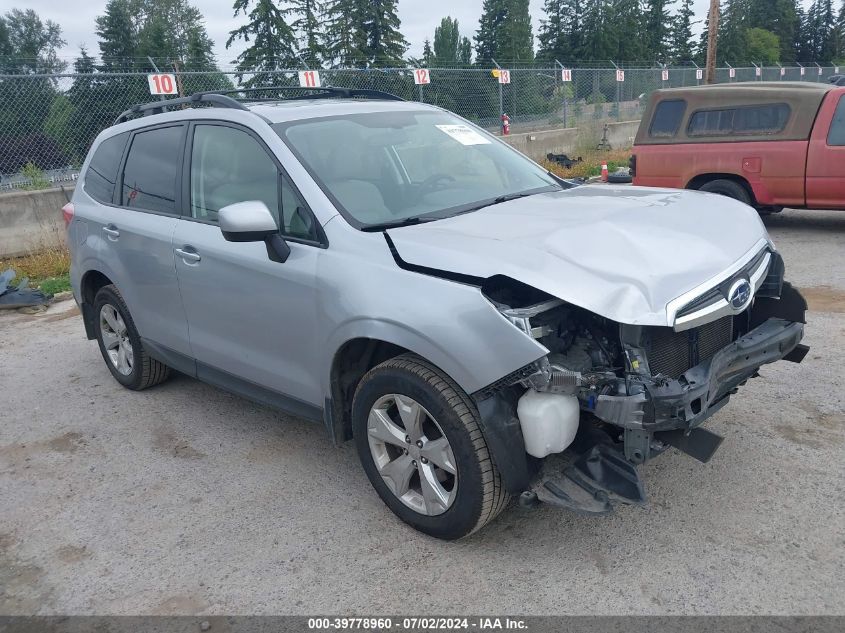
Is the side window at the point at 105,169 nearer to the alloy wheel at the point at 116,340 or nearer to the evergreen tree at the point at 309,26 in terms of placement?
the alloy wheel at the point at 116,340

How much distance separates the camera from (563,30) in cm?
7506

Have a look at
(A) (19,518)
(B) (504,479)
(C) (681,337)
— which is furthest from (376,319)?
(A) (19,518)

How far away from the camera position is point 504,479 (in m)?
2.90

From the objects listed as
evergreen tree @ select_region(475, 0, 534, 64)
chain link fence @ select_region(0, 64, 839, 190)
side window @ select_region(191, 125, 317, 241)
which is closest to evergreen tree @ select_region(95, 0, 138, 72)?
evergreen tree @ select_region(475, 0, 534, 64)

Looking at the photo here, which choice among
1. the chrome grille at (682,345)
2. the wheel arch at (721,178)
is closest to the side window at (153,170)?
the chrome grille at (682,345)

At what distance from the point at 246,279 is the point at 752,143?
7.42 metres

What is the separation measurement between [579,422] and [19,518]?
9.40ft

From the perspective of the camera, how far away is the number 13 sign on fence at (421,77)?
Answer: 15.6m

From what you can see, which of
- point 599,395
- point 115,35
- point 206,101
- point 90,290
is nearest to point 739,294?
point 599,395

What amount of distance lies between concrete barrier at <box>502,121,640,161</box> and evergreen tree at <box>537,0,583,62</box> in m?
57.8

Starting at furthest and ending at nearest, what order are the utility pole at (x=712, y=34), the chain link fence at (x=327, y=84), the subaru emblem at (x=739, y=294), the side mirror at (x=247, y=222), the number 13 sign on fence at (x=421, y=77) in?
the utility pole at (x=712, y=34) < the number 13 sign on fence at (x=421, y=77) < the chain link fence at (x=327, y=84) < the side mirror at (x=247, y=222) < the subaru emblem at (x=739, y=294)

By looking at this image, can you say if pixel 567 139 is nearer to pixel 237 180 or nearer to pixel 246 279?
pixel 237 180

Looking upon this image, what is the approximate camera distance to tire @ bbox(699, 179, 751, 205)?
30.0 feet

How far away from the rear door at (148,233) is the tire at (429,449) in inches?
64.1
